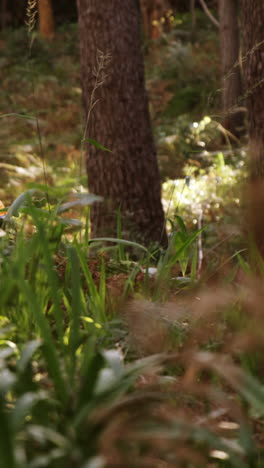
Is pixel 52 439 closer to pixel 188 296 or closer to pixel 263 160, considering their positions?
pixel 188 296

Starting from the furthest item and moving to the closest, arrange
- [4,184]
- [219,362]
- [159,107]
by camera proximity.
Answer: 1. [159,107]
2. [4,184]
3. [219,362]

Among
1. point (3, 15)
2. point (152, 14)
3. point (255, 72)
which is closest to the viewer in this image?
point (255, 72)

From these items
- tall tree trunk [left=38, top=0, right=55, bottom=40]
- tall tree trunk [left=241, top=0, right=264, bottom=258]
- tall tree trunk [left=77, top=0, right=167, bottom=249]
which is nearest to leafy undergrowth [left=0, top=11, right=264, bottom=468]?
tall tree trunk [left=241, top=0, right=264, bottom=258]

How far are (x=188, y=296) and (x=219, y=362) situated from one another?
3.33 feet

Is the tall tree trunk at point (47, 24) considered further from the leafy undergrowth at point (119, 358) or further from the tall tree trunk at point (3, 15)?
the leafy undergrowth at point (119, 358)

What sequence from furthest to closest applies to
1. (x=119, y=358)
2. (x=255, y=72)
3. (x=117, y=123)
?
(x=117, y=123), (x=255, y=72), (x=119, y=358)

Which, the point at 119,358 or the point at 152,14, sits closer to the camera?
the point at 119,358

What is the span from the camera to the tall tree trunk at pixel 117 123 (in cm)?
579

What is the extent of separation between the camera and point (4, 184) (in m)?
8.97

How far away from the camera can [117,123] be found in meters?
5.81

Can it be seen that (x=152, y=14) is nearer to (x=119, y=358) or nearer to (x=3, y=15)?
Result: (x=3, y=15)

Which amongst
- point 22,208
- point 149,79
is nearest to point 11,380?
point 22,208

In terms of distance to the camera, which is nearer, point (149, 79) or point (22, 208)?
point (22, 208)

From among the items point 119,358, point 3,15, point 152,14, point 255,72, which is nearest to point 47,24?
point 3,15
